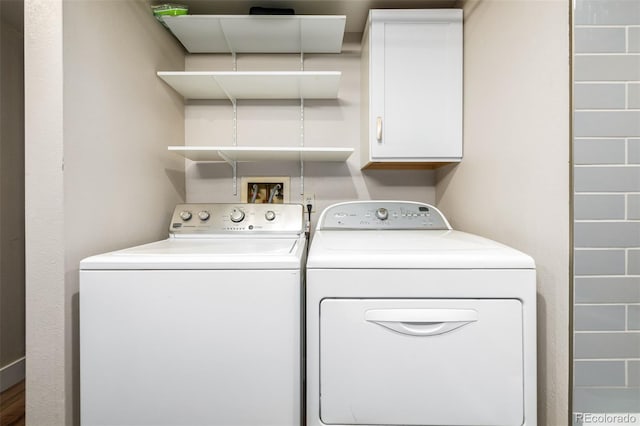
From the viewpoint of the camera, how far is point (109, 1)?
1322 mm

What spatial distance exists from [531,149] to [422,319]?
2.28 ft

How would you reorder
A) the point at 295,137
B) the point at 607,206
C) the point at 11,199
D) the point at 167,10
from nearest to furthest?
the point at 607,206 → the point at 167,10 → the point at 11,199 → the point at 295,137

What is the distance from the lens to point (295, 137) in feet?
6.86

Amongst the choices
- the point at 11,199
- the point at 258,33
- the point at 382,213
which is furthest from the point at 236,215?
the point at 11,199

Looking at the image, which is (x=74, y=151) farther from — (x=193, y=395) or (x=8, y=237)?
(x=8, y=237)

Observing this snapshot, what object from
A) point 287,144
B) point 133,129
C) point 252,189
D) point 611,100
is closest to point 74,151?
point 133,129

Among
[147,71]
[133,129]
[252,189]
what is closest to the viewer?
[133,129]

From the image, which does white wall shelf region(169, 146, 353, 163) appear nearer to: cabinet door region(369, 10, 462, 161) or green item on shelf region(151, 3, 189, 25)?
cabinet door region(369, 10, 462, 161)

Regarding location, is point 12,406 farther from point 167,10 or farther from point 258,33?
point 258,33

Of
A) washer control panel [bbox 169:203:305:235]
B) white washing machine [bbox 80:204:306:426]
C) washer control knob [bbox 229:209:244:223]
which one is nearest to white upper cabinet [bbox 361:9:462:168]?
washer control panel [bbox 169:203:305:235]

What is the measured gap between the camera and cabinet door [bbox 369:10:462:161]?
1684 mm

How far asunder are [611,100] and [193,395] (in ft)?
4.85

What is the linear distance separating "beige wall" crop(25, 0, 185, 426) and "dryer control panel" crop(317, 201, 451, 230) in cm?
101

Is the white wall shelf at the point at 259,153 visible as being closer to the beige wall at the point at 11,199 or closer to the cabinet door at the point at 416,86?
the cabinet door at the point at 416,86
